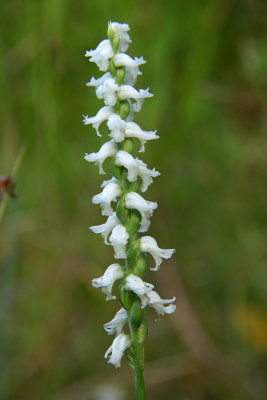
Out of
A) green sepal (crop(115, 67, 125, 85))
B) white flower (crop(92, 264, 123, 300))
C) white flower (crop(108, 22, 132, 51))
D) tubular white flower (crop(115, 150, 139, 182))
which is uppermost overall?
white flower (crop(108, 22, 132, 51))

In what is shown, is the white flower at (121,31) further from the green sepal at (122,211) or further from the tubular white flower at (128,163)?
the green sepal at (122,211)

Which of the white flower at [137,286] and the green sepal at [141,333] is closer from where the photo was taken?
the white flower at [137,286]

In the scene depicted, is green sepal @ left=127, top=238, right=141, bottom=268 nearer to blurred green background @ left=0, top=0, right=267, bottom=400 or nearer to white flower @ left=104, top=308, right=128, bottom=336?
white flower @ left=104, top=308, right=128, bottom=336

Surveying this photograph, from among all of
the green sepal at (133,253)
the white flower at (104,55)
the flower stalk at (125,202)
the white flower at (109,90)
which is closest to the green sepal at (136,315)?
the flower stalk at (125,202)

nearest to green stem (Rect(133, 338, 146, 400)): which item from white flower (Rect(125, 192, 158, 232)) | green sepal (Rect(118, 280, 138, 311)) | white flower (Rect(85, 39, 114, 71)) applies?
green sepal (Rect(118, 280, 138, 311))

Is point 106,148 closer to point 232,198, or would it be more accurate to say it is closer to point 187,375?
point 187,375

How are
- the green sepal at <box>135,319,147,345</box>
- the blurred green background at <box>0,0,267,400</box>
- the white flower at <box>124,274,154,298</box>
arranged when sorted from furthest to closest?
1. the blurred green background at <box>0,0,267,400</box>
2. the green sepal at <box>135,319,147,345</box>
3. the white flower at <box>124,274,154,298</box>

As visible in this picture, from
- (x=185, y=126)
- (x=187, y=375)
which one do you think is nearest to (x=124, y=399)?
(x=187, y=375)
